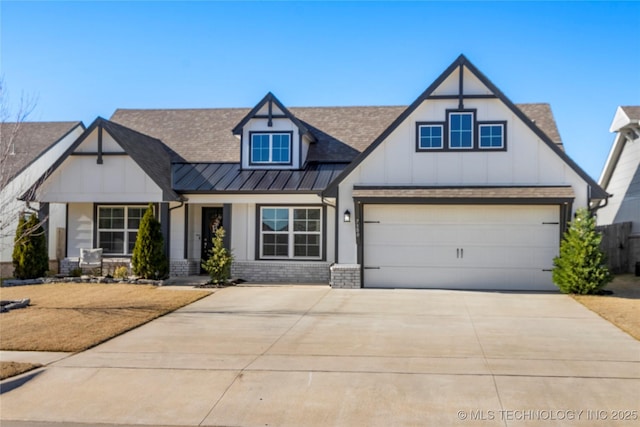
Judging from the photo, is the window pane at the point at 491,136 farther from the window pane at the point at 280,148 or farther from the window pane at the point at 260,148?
the window pane at the point at 260,148

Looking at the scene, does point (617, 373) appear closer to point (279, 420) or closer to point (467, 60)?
point (279, 420)

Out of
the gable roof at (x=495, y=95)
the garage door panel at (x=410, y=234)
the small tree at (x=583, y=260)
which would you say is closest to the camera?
the small tree at (x=583, y=260)

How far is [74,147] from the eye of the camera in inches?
755

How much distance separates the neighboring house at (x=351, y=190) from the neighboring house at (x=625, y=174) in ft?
12.6

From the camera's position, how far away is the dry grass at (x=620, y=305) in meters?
11.2

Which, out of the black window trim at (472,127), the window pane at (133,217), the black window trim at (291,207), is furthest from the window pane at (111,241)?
the black window trim at (472,127)

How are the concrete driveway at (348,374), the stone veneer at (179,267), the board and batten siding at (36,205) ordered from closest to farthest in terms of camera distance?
the concrete driveway at (348,374), the stone veneer at (179,267), the board and batten siding at (36,205)

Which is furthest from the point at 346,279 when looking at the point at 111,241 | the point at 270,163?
the point at 111,241

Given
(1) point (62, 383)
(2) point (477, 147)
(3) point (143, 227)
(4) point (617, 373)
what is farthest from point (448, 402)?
(3) point (143, 227)

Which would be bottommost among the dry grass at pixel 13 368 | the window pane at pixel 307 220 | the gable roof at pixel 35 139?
the dry grass at pixel 13 368

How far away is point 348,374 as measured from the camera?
796 cm

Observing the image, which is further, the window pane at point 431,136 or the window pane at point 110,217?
the window pane at point 110,217

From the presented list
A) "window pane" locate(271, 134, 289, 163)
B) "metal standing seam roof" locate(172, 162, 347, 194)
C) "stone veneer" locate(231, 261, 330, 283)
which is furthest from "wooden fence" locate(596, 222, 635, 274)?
"window pane" locate(271, 134, 289, 163)

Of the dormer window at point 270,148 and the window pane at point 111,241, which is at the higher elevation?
the dormer window at point 270,148
